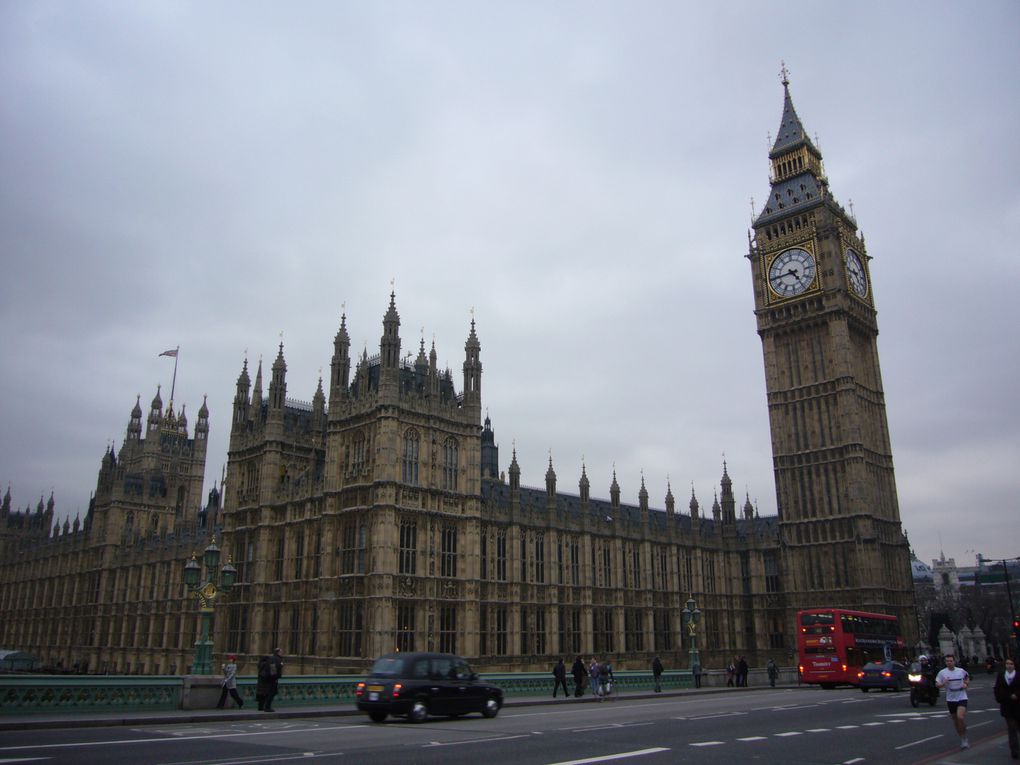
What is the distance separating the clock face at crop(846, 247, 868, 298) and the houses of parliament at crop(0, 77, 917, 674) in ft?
1.05

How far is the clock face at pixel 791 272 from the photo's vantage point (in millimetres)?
73625

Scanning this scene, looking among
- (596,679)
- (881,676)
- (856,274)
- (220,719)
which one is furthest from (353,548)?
(856,274)

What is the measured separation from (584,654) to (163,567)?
45573 millimetres

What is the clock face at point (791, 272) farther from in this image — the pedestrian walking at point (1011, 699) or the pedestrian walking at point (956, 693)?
the pedestrian walking at point (1011, 699)

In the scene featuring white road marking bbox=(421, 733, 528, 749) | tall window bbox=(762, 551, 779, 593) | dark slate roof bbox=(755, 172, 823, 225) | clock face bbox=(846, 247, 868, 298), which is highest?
dark slate roof bbox=(755, 172, 823, 225)

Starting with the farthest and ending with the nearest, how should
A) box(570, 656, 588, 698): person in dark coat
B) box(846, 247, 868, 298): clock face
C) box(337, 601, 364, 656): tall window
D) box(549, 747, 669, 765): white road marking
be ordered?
box(846, 247, 868, 298): clock face
box(337, 601, 364, 656): tall window
box(570, 656, 588, 698): person in dark coat
box(549, 747, 669, 765): white road marking

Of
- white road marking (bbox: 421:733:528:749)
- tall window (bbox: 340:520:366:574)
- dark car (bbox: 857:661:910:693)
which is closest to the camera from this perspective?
white road marking (bbox: 421:733:528:749)

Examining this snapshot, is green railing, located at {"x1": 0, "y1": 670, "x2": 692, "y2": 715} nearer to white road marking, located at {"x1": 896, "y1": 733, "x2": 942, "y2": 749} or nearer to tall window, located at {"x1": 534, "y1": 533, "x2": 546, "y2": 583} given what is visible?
white road marking, located at {"x1": 896, "y1": 733, "x2": 942, "y2": 749}

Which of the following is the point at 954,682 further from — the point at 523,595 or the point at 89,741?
the point at 523,595

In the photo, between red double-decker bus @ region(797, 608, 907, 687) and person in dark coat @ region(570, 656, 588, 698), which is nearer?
person in dark coat @ region(570, 656, 588, 698)

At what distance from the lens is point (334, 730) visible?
20.1m

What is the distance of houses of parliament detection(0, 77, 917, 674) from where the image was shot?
151 ft

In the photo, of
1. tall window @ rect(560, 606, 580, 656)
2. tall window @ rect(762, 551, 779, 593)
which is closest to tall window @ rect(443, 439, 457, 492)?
tall window @ rect(560, 606, 580, 656)

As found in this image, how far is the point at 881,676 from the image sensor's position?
120ft
